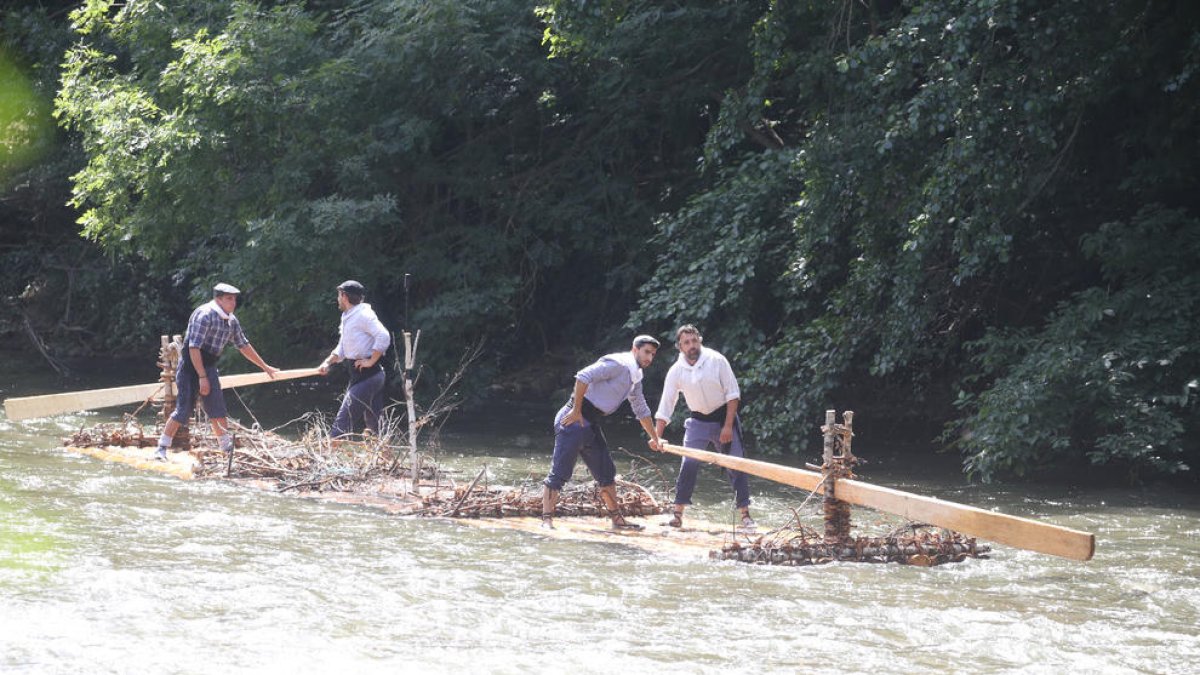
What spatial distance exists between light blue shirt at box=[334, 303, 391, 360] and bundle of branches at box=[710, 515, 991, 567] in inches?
203

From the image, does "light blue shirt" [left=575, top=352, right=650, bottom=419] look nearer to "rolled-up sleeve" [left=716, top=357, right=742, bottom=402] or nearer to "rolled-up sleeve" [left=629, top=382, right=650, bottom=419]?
"rolled-up sleeve" [left=629, top=382, right=650, bottom=419]

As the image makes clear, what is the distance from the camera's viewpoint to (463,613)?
9492mm

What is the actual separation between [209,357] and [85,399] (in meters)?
2.14

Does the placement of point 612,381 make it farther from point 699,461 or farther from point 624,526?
point 624,526

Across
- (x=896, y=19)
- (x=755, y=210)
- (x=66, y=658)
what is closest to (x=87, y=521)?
(x=66, y=658)

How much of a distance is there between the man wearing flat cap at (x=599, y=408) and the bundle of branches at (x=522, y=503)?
2.22ft

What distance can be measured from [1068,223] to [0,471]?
40.7ft

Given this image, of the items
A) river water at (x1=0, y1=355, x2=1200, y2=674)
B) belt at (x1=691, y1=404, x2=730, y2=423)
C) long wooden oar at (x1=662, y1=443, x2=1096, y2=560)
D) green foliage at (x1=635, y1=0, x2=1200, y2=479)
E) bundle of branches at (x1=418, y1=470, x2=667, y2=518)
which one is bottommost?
river water at (x1=0, y1=355, x2=1200, y2=674)

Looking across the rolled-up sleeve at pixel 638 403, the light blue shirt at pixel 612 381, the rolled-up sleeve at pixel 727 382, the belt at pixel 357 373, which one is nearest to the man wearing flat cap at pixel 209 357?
the belt at pixel 357 373

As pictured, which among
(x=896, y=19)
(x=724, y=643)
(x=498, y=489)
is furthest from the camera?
(x=896, y=19)

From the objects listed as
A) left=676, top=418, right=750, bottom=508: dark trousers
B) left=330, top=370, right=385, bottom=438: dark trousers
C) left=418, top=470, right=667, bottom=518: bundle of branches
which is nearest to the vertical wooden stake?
left=418, top=470, right=667, bottom=518: bundle of branches

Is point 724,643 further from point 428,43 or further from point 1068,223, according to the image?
point 428,43

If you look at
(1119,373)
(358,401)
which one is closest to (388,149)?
(358,401)

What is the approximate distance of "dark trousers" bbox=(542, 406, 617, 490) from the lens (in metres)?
12.0
